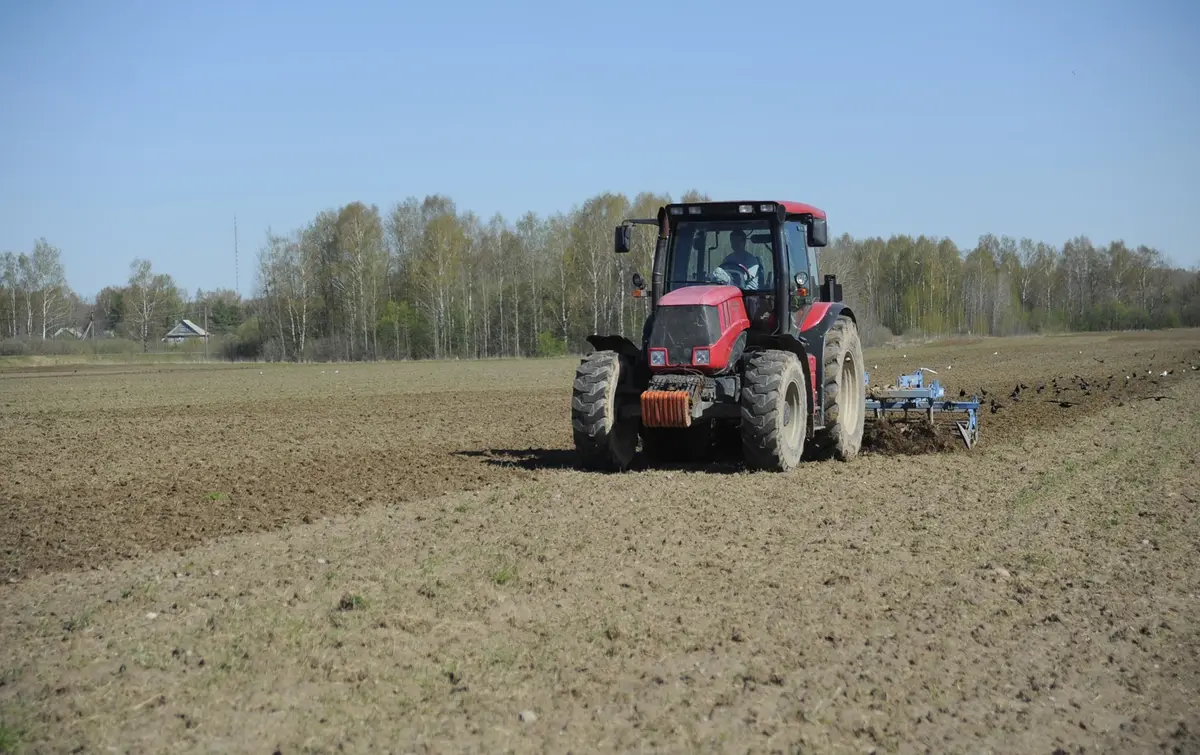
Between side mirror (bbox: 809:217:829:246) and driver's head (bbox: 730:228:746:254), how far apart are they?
668mm

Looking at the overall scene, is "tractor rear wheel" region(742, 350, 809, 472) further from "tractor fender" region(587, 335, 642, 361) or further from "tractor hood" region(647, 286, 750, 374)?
"tractor fender" region(587, 335, 642, 361)

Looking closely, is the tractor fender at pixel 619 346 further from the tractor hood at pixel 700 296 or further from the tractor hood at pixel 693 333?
the tractor hood at pixel 700 296

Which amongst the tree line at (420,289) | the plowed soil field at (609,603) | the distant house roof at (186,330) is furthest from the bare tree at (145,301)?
the plowed soil field at (609,603)

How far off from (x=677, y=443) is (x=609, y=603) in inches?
229

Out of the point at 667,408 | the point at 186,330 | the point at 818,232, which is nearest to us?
the point at 667,408

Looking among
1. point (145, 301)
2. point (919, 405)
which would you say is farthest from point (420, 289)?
point (919, 405)

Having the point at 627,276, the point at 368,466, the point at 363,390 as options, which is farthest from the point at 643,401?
the point at 627,276

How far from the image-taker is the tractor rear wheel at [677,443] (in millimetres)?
12305

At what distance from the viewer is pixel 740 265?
39.2ft

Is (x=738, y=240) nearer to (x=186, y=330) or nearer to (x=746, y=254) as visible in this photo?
(x=746, y=254)

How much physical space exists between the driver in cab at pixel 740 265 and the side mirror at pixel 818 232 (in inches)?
22.4

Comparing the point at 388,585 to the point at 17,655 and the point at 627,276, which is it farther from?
the point at 627,276

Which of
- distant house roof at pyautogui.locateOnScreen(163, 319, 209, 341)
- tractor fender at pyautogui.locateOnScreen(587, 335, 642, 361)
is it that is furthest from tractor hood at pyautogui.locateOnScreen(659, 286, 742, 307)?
distant house roof at pyautogui.locateOnScreen(163, 319, 209, 341)

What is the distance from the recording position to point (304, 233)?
71.4 metres
